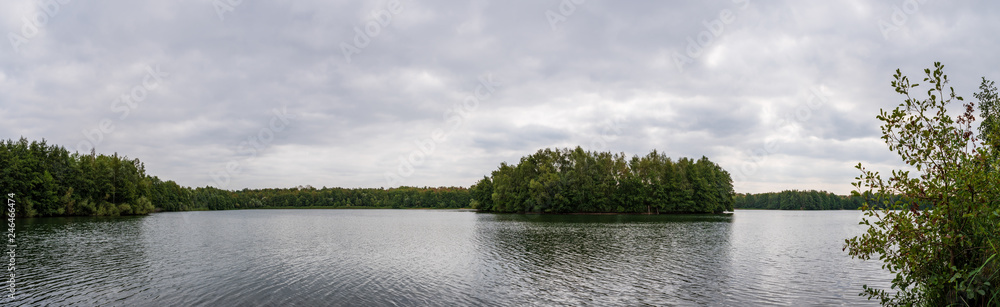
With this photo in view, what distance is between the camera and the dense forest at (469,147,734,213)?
112 meters

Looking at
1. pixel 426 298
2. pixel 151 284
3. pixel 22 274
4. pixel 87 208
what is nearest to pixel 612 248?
pixel 426 298

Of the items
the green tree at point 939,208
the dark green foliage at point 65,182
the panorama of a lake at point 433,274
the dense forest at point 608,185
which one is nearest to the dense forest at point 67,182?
the dark green foliage at point 65,182

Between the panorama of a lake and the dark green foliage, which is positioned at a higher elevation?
the dark green foliage

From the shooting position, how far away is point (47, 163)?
8600 cm

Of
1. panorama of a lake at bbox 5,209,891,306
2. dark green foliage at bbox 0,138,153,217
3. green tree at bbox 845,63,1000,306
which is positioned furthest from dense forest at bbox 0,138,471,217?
green tree at bbox 845,63,1000,306

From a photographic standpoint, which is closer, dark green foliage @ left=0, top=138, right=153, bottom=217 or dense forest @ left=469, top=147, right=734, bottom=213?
dark green foliage @ left=0, top=138, right=153, bottom=217

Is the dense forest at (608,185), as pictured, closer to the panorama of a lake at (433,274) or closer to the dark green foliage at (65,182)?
the panorama of a lake at (433,274)

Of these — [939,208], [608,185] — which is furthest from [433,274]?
[608,185]

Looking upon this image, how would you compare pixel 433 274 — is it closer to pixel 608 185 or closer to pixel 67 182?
pixel 608 185

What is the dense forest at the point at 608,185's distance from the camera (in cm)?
11188

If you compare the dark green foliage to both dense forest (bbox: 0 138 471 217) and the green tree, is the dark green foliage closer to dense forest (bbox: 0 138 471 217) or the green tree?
dense forest (bbox: 0 138 471 217)

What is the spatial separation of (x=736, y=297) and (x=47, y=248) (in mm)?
42157

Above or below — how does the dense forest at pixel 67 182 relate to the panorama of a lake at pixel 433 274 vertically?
above

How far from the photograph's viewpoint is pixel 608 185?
114125 millimetres
